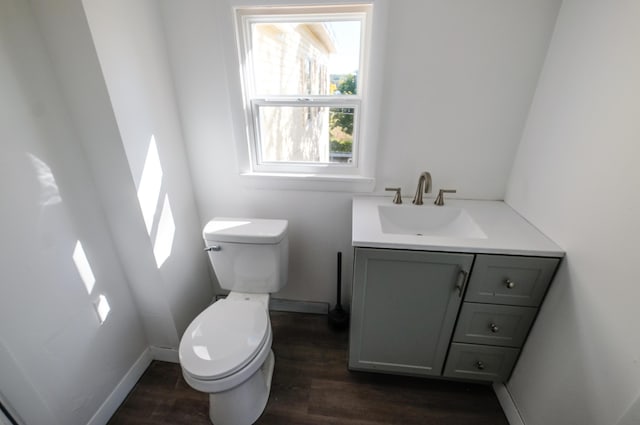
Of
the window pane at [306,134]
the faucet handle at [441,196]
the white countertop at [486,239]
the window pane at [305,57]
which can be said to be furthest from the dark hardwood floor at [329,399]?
the window pane at [305,57]

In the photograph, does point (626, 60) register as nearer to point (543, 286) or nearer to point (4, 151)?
point (543, 286)

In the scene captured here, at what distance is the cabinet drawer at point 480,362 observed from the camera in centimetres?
126

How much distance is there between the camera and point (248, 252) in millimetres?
1435

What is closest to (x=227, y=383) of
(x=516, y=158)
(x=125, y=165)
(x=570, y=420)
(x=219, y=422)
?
(x=219, y=422)

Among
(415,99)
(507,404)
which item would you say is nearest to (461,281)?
(507,404)

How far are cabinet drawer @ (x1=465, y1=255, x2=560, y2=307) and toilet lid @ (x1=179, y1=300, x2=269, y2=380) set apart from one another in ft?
3.08

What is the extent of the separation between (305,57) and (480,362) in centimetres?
174

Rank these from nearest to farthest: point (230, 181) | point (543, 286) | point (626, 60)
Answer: point (626, 60)
point (543, 286)
point (230, 181)

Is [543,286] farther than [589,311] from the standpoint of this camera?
Yes

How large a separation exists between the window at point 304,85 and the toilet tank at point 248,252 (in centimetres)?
38

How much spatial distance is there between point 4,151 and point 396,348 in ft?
5.53

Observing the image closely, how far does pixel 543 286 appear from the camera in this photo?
1.10 metres

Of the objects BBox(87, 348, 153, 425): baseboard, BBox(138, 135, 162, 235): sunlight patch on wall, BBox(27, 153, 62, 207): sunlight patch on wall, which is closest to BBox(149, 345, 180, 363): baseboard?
BBox(87, 348, 153, 425): baseboard

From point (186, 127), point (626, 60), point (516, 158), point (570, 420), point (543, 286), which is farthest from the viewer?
point (186, 127)
